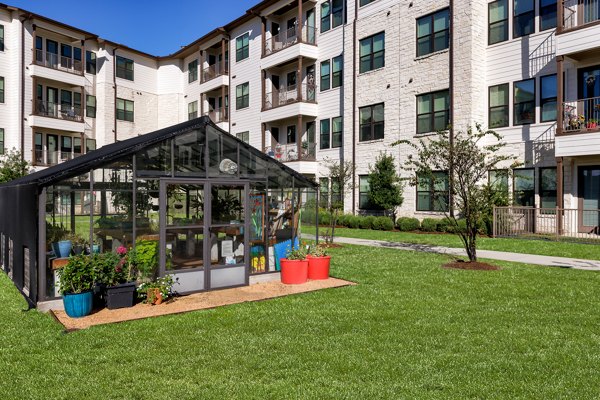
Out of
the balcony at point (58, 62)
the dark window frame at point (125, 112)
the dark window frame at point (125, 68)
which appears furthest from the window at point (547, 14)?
the dark window frame at point (125, 68)

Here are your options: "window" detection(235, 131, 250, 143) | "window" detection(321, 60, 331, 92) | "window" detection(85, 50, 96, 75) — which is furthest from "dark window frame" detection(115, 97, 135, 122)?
"window" detection(321, 60, 331, 92)

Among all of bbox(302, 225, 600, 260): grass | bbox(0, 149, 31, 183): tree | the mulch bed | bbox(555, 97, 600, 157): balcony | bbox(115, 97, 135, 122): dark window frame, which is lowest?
the mulch bed

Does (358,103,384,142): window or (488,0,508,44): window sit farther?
(358,103,384,142): window

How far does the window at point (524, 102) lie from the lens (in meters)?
20.8

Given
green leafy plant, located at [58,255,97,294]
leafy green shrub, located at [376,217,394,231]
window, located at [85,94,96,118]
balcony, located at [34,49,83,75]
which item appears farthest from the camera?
window, located at [85,94,96,118]

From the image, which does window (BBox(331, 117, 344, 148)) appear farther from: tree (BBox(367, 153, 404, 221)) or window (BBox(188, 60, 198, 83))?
window (BBox(188, 60, 198, 83))

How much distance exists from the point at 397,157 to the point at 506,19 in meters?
8.67

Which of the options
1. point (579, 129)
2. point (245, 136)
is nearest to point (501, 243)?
point (579, 129)

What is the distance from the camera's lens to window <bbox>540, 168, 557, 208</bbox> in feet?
66.1

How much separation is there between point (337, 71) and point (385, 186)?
9.13m

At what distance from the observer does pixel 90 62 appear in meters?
38.1

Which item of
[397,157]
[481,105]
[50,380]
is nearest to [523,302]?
[50,380]

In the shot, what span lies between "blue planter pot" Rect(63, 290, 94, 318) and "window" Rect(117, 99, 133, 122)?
115 ft

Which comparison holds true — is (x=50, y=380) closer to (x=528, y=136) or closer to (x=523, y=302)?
(x=523, y=302)
